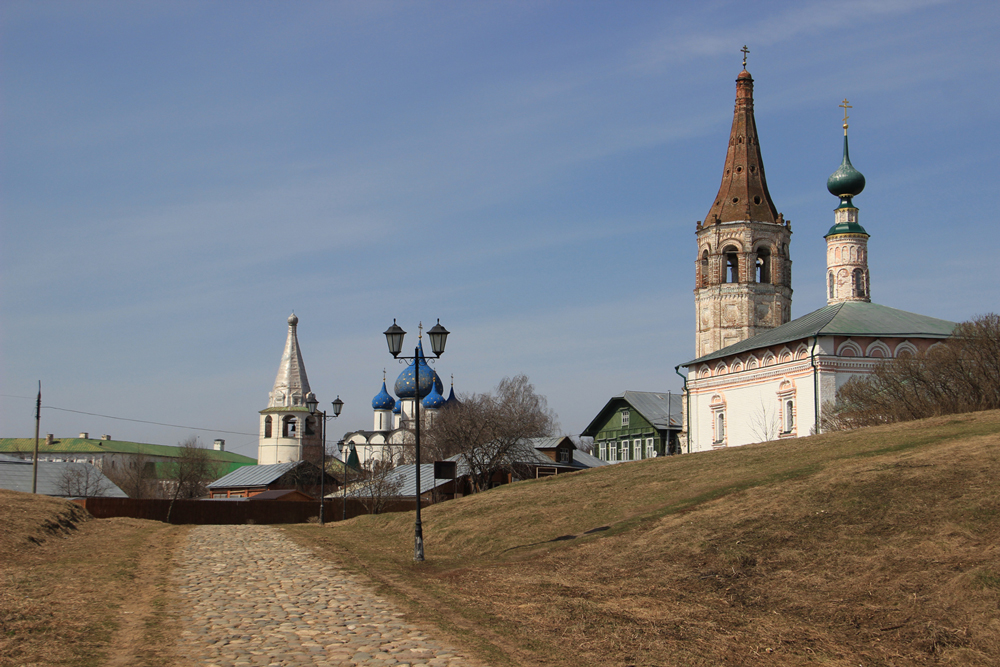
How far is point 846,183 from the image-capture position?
45.8m

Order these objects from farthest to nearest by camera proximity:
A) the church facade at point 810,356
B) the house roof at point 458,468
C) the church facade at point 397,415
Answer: the church facade at point 397,415
the house roof at point 458,468
the church facade at point 810,356

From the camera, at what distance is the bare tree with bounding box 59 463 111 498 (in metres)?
54.6

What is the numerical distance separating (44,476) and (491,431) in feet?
81.4

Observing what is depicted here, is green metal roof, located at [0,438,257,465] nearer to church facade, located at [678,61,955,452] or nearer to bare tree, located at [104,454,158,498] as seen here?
bare tree, located at [104,454,158,498]

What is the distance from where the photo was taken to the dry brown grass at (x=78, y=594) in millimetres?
9109

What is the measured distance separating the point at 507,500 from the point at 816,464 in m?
8.17

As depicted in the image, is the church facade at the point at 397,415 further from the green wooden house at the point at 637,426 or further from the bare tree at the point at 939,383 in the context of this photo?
the bare tree at the point at 939,383

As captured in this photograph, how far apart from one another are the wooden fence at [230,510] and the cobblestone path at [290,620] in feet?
91.0

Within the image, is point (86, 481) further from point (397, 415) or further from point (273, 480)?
point (397, 415)

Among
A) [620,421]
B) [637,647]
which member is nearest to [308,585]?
[637,647]

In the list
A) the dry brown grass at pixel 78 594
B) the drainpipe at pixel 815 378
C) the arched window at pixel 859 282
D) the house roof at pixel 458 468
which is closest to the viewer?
the dry brown grass at pixel 78 594

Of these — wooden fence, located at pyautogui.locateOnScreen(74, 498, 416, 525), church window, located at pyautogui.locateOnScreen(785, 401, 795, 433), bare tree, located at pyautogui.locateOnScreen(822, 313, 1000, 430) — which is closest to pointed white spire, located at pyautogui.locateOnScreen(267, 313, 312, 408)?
wooden fence, located at pyautogui.locateOnScreen(74, 498, 416, 525)

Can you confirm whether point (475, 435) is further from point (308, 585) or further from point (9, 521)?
point (308, 585)

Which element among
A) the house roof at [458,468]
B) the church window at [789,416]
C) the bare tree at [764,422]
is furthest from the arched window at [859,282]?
the house roof at [458,468]
